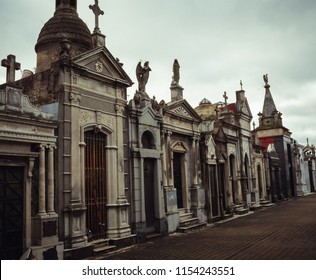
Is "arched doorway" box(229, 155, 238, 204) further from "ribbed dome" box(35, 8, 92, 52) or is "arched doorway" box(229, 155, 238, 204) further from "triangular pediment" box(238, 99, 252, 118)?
"ribbed dome" box(35, 8, 92, 52)

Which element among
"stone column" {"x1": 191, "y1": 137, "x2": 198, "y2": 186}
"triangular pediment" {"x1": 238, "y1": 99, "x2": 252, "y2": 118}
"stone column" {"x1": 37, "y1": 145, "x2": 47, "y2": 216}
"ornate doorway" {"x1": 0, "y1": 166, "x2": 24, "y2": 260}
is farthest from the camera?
"triangular pediment" {"x1": 238, "y1": 99, "x2": 252, "y2": 118}

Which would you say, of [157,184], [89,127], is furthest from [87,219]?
[157,184]

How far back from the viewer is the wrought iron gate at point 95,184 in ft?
35.9

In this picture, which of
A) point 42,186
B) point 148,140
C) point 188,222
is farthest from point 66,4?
point 188,222

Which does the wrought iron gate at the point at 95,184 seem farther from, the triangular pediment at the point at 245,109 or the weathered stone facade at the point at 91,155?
the triangular pediment at the point at 245,109

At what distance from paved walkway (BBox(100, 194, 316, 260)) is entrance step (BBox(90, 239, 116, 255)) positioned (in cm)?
23

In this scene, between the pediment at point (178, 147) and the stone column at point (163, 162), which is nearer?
the stone column at point (163, 162)

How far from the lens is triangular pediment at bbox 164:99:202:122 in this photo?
15.4m

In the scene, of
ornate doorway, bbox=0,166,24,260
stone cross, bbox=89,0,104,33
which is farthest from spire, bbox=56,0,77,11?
ornate doorway, bbox=0,166,24,260

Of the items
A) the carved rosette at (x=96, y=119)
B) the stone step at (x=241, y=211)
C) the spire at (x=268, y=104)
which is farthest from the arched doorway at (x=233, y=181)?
the spire at (x=268, y=104)

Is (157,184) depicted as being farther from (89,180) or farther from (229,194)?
(229,194)

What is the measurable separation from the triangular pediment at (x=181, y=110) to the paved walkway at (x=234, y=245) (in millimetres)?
5299

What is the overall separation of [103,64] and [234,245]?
7.51 metres

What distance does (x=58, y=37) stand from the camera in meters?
13.1
